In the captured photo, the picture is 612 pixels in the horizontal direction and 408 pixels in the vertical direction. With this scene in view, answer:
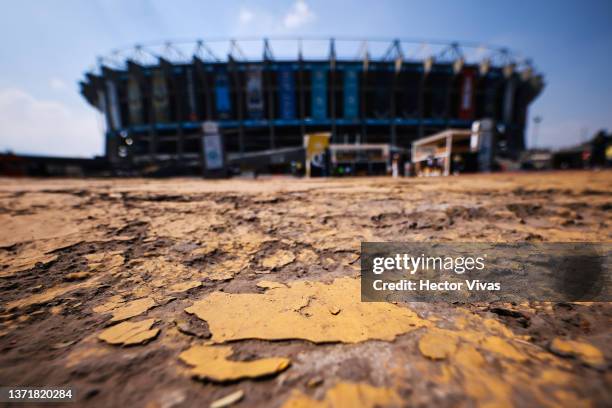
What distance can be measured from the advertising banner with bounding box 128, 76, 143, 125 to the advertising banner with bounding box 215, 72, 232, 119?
797 centimetres

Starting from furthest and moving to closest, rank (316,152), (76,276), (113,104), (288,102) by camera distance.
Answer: (113,104) < (288,102) < (316,152) < (76,276)

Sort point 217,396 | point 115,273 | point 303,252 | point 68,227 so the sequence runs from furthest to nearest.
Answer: point 68,227 < point 303,252 < point 115,273 < point 217,396

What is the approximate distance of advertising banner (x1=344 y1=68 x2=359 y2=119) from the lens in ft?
71.8

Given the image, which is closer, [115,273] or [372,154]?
[115,273]

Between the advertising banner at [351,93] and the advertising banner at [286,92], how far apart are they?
513 cm

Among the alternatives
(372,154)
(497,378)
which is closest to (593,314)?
(497,378)

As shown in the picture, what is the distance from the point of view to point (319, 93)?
72.0 ft

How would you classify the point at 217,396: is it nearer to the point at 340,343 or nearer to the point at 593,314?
the point at 340,343

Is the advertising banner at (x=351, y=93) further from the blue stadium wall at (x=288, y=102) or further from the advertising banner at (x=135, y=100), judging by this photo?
the advertising banner at (x=135, y=100)

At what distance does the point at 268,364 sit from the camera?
104cm

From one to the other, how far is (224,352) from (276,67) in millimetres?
25227

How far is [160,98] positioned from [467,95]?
30.0 meters

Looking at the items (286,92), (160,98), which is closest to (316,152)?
(286,92)

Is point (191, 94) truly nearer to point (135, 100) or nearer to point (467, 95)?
point (135, 100)
